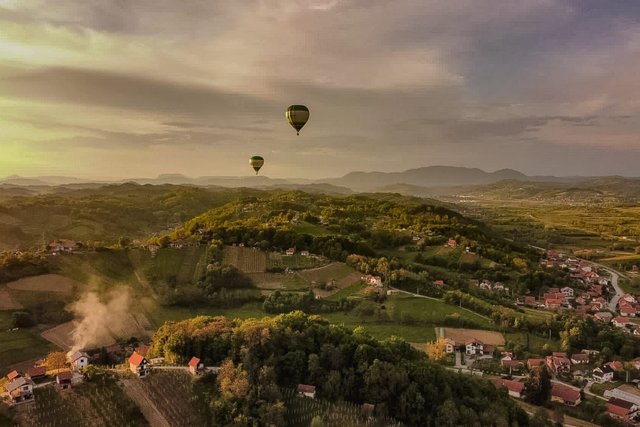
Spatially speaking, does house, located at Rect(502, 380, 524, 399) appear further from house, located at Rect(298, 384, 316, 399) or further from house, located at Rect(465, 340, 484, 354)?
house, located at Rect(298, 384, 316, 399)

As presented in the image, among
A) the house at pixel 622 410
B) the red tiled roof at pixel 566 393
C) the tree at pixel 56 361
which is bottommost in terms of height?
the house at pixel 622 410

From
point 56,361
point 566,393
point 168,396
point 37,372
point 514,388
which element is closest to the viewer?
point 168,396

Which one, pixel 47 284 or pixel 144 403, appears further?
pixel 47 284

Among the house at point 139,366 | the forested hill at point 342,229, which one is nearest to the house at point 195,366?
the house at point 139,366

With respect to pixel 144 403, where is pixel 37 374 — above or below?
above

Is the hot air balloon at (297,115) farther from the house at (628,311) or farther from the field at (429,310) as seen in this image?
the house at (628,311)

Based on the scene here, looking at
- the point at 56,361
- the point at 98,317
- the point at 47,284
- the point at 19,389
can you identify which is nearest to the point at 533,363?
the point at 56,361

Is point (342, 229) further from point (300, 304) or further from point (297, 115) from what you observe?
point (297, 115)
